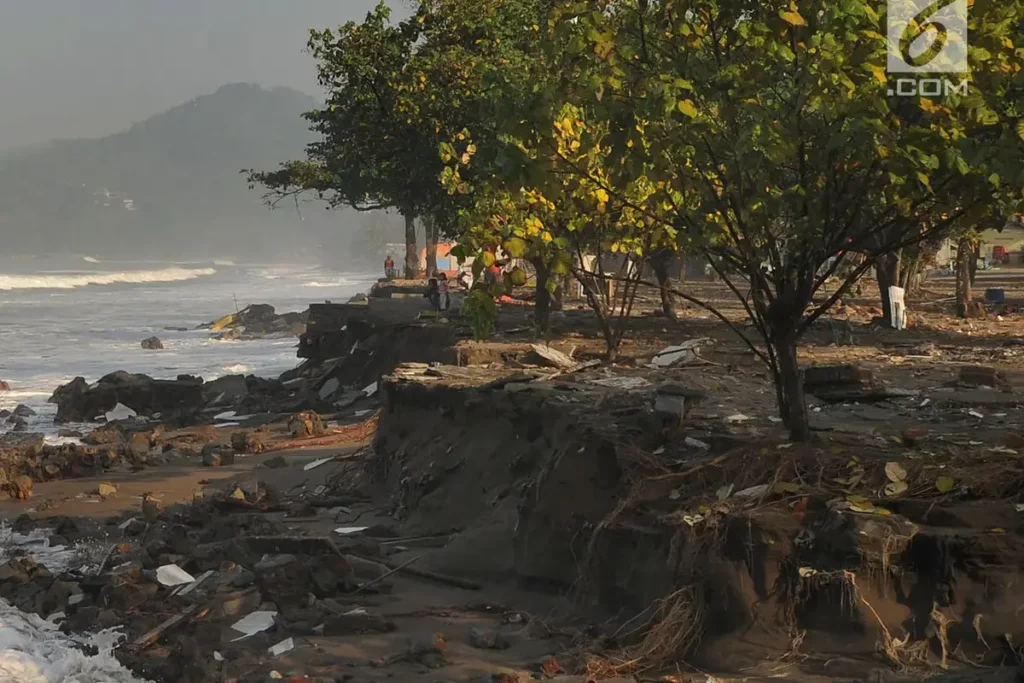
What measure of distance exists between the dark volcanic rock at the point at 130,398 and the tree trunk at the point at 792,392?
694 inches

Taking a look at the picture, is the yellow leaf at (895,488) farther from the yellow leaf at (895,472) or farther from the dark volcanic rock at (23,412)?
the dark volcanic rock at (23,412)

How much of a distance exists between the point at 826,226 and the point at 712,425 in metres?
2.67

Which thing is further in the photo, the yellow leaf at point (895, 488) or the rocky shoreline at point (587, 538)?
the yellow leaf at point (895, 488)

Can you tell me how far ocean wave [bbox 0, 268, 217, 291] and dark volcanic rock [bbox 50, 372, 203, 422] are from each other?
67758 millimetres

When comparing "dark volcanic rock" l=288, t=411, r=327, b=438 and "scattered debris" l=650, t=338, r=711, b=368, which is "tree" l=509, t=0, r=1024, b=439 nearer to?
"scattered debris" l=650, t=338, r=711, b=368

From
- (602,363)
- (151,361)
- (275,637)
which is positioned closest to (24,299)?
(151,361)

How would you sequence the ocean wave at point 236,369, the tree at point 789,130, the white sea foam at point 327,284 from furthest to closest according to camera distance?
the white sea foam at point 327,284 → the ocean wave at point 236,369 → the tree at point 789,130

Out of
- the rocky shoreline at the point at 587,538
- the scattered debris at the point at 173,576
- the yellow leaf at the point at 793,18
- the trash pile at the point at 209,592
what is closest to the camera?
the rocky shoreline at the point at 587,538

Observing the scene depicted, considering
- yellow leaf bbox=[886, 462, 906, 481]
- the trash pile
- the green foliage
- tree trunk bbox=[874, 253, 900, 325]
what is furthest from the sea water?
yellow leaf bbox=[886, 462, 906, 481]

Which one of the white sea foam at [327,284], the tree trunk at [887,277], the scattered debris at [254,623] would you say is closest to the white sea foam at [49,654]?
the scattered debris at [254,623]

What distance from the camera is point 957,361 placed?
1673 cm

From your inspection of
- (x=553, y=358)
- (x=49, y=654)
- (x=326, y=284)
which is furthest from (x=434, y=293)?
(x=326, y=284)

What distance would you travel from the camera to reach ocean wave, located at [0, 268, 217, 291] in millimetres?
91688

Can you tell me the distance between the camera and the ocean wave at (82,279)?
301 ft
